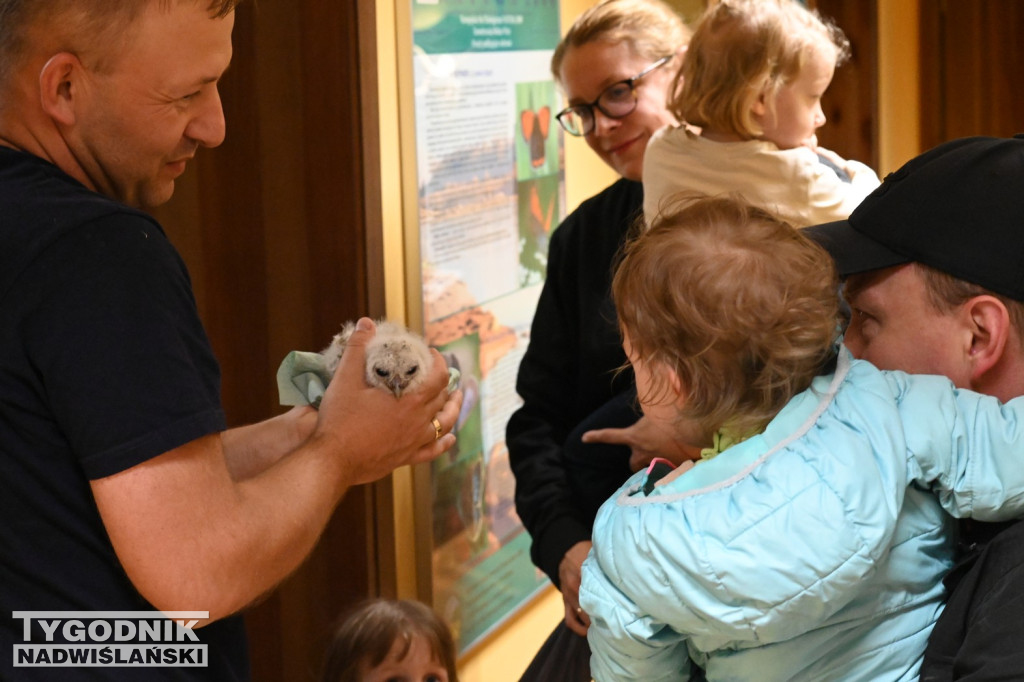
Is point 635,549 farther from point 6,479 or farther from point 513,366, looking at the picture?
point 513,366

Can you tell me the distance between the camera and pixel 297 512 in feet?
4.98

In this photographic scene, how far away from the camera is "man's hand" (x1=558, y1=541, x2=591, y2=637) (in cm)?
232

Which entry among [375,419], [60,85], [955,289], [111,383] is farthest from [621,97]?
[111,383]

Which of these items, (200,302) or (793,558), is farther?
(200,302)

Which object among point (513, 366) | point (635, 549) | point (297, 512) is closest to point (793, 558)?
point (635, 549)

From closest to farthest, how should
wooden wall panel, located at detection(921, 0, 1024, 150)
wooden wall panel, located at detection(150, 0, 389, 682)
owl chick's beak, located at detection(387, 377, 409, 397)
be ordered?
owl chick's beak, located at detection(387, 377, 409, 397), wooden wall panel, located at detection(150, 0, 389, 682), wooden wall panel, located at detection(921, 0, 1024, 150)

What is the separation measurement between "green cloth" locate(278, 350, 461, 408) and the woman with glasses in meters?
0.57

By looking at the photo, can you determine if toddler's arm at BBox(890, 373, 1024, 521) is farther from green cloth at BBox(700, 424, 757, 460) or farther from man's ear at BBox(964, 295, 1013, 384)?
green cloth at BBox(700, 424, 757, 460)

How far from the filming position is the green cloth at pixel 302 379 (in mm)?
2018

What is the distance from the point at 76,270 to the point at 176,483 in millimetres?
287

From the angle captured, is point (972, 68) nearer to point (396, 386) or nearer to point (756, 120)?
point (756, 120)

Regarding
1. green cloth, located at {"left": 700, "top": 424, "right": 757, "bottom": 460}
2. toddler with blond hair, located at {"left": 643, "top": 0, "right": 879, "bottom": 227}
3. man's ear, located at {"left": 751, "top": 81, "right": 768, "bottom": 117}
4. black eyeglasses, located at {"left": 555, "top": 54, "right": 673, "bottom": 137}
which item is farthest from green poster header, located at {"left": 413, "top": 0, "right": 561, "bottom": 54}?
green cloth, located at {"left": 700, "top": 424, "right": 757, "bottom": 460}

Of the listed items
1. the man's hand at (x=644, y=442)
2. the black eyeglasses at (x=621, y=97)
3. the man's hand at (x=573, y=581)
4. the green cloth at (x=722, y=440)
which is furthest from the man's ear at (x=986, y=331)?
the black eyeglasses at (x=621, y=97)

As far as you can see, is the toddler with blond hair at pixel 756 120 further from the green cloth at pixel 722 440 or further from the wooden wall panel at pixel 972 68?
the wooden wall panel at pixel 972 68
